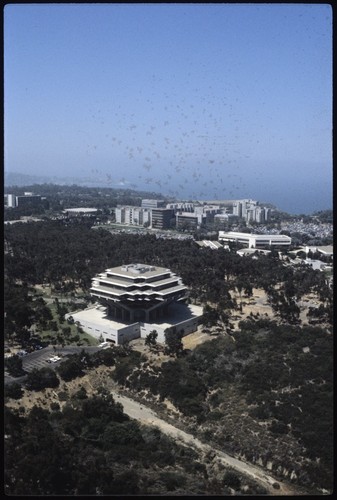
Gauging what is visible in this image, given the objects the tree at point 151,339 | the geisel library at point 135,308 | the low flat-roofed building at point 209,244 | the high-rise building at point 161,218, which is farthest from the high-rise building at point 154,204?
the tree at point 151,339

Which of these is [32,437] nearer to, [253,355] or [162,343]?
[253,355]

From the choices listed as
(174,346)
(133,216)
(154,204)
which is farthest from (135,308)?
(154,204)

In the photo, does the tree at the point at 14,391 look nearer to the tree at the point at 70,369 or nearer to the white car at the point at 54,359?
the tree at the point at 70,369

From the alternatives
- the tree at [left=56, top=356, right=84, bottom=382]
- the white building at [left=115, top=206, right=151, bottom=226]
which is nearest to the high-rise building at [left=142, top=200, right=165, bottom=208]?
the white building at [left=115, top=206, right=151, bottom=226]

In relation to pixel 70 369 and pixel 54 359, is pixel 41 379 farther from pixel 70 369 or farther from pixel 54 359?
pixel 54 359

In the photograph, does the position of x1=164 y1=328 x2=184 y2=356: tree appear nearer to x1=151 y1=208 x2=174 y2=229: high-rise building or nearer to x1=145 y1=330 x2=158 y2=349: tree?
x1=145 y1=330 x2=158 y2=349: tree

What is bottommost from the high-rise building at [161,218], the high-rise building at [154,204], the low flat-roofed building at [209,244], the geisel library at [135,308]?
the geisel library at [135,308]

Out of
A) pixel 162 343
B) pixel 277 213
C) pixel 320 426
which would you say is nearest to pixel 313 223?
pixel 277 213
